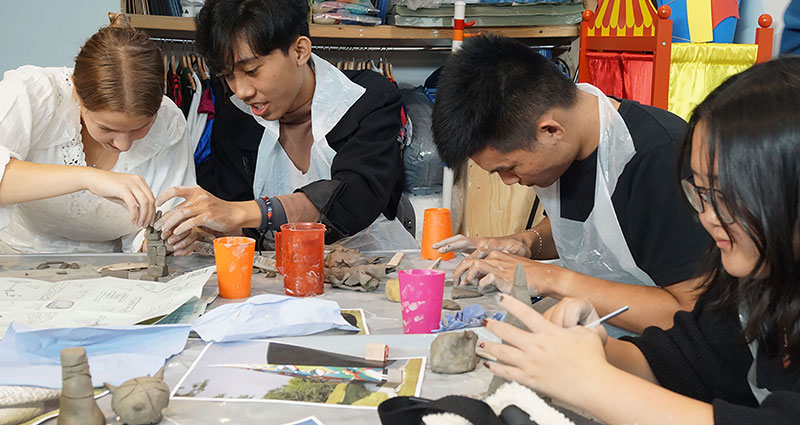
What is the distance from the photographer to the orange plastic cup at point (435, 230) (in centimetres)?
181

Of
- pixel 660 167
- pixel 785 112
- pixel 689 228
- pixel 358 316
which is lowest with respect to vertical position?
pixel 358 316

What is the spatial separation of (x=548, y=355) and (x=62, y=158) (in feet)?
5.41

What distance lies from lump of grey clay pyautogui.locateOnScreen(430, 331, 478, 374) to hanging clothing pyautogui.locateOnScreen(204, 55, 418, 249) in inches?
39.7

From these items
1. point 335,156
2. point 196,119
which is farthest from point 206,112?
point 335,156

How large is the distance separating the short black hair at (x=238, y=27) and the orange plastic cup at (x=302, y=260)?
0.75m

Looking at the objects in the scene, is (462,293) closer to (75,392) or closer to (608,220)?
(608,220)

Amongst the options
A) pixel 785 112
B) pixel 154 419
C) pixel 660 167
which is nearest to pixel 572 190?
pixel 660 167

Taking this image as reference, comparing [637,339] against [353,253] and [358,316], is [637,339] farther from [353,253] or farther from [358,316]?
[353,253]

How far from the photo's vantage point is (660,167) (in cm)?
145

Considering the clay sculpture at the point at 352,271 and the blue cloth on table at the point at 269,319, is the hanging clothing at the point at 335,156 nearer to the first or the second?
the clay sculpture at the point at 352,271

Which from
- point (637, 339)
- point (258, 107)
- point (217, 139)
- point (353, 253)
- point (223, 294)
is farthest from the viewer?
point (217, 139)

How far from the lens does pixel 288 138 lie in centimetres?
239

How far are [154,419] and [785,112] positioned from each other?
2.89ft

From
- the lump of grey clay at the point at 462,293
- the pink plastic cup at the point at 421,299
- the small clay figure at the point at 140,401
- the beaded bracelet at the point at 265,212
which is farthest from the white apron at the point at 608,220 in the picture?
the small clay figure at the point at 140,401
